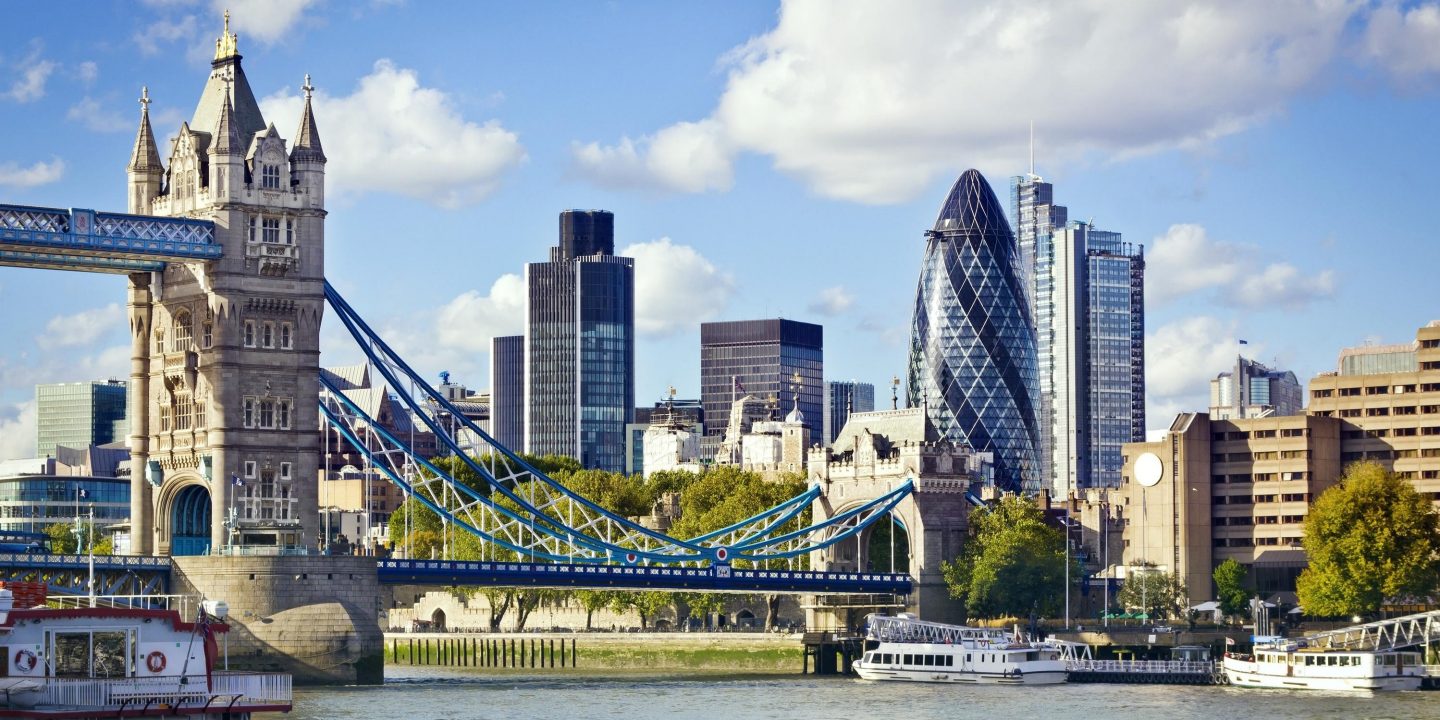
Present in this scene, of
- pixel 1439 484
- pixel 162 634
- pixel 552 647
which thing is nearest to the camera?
pixel 162 634

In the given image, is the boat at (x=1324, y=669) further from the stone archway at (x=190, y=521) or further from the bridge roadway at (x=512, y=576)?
the stone archway at (x=190, y=521)

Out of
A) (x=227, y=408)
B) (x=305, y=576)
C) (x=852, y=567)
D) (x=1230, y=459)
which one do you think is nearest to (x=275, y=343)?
(x=227, y=408)

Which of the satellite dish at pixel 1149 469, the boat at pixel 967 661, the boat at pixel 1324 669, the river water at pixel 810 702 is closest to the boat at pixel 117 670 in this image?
the river water at pixel 810 702

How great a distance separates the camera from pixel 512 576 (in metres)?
127

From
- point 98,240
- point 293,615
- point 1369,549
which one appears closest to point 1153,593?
point 1369,549

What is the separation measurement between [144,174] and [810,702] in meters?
43.8

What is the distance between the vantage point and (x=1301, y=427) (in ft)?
518

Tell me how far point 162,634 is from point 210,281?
60.3 m

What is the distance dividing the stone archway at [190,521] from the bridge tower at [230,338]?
0.22 feet

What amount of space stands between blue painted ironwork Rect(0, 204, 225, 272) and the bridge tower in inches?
51.8

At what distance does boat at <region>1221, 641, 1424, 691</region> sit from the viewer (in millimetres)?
109750

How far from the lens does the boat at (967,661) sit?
12094cm

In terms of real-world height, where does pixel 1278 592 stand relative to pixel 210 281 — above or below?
below

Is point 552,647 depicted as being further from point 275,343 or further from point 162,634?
point 162,634
